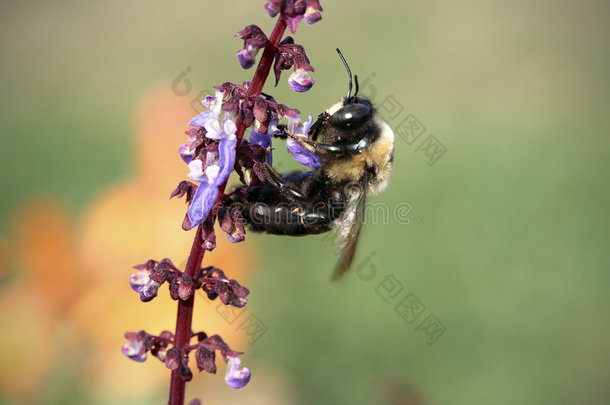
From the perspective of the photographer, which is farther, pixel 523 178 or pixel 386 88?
pixel 386 88

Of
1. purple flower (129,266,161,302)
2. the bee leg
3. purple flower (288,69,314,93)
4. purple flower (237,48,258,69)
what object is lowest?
purple flower (129,266,161,302)

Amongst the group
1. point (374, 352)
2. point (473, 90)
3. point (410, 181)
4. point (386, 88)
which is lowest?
point (374, 352)

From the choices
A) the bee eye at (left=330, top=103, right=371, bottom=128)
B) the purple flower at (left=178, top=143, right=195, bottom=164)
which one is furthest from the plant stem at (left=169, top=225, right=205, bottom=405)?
the bee eye at (left=330, top=103, right=371, bottom=128)

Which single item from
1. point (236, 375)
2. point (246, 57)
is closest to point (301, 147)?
point (246, 57)

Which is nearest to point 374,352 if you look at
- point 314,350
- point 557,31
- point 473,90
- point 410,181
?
point 314,350

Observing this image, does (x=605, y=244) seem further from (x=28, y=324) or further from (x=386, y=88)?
(x=28, y=324)

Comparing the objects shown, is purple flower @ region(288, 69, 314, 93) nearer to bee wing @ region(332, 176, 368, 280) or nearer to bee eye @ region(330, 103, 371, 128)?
bee eye @ region(330, 103, 371, 128)

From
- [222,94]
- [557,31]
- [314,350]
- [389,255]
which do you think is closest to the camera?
[222,94]
